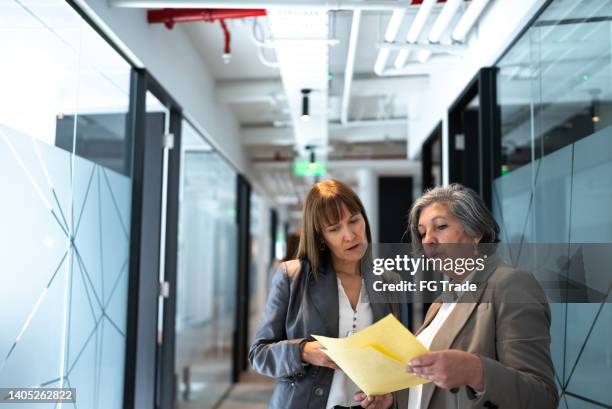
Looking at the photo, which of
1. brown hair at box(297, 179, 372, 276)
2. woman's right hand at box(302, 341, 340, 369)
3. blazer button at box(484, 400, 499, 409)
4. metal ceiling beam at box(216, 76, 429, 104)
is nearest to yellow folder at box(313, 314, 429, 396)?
blazer button at box(484, 400, 499, 409)

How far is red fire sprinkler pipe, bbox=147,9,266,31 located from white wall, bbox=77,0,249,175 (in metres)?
0.09

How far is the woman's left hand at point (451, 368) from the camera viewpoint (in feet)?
4.01

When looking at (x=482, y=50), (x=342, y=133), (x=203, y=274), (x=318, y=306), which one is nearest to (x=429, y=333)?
(x=318, y=306)

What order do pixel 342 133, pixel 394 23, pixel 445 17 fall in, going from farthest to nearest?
pixel 342 133 → pixel 394 23 → pixel 445 17

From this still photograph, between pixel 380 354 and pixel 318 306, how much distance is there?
0.63 metres

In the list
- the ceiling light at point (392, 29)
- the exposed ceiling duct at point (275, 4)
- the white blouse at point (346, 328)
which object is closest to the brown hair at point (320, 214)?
the white blouse at point (346, 328)

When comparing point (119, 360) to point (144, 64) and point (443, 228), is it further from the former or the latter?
point (443, 228)

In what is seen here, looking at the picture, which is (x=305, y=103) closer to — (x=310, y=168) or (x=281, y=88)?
(x=281, y=88)

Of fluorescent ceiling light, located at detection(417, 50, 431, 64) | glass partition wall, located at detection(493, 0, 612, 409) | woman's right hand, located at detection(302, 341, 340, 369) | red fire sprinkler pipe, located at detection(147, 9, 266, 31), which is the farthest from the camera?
fluorescent ceiling light, located at detection(417, 50, 431, 64)

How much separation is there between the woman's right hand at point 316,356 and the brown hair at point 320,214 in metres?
0.27

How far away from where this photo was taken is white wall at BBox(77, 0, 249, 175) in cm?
304

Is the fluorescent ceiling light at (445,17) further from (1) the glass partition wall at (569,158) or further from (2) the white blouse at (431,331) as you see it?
(2) the white blouse at (431,331)

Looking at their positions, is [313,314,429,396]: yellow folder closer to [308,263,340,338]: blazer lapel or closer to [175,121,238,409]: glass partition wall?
[308,263,340,338]: blazer lapel

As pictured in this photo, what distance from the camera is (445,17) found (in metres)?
3.18
